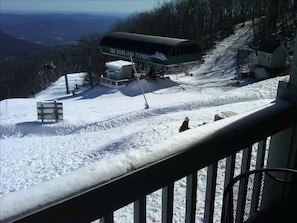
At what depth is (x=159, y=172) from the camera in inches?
55.3

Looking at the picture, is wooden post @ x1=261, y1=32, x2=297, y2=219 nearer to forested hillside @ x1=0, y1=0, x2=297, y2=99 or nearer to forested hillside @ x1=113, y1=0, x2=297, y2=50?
forested hillside @ x1=0, y1=0, x2=297, y2=99

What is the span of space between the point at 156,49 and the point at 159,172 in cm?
2715

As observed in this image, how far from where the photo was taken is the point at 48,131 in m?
16.7

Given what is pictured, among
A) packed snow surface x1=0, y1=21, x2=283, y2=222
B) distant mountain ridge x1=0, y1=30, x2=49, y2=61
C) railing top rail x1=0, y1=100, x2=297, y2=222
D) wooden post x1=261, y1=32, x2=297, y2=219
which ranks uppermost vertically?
railing top rail x1=0, y1=100, x2=297, y2=222

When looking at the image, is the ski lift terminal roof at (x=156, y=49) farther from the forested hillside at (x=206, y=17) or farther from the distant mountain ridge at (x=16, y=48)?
the distant mountain ridge at (x=16, y=48)

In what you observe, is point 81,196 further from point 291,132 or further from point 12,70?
point 12,70

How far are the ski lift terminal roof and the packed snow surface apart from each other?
1.80 meters

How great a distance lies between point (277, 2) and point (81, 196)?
41.2 metres

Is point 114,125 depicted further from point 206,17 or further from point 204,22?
point 206,17

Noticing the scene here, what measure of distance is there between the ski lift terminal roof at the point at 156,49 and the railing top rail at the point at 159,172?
81.8 ft

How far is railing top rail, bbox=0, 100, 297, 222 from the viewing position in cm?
106

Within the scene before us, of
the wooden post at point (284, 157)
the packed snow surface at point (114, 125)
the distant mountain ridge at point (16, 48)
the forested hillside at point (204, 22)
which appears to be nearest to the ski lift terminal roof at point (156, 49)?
the packed snow surface at point (114, 125)

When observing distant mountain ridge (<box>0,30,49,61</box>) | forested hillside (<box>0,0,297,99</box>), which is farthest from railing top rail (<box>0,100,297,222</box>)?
distant mountain ridge (<box>0,30,49,61</box>)

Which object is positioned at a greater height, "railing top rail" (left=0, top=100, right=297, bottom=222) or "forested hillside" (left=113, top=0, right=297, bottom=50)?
"railing top rail" (left=0, top=100, right=297, bottom=222)
